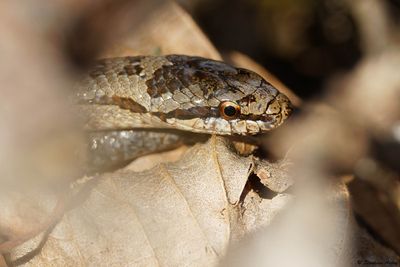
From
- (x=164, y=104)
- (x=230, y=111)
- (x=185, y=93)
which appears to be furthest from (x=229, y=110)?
(x=164, y=104)

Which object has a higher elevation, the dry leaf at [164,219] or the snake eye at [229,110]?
the snake eye at [229,110]

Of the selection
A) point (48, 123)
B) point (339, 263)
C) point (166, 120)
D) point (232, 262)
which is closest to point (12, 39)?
point (48, 123)

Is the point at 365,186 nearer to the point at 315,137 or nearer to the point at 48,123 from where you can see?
the point at 315,137

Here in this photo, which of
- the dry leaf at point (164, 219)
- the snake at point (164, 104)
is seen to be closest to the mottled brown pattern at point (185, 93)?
the snake at point (164, 104)

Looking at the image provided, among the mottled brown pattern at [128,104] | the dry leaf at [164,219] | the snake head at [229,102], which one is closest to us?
the dry leaf at [164,219]

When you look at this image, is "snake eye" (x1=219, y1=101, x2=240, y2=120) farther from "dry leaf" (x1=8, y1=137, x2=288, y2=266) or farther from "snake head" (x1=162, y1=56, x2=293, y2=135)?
"dry leaf" (x1=8, y1=137, x2=288, y2=266)

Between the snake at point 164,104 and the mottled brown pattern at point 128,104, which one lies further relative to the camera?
the mottled brown pattern at point 128,104

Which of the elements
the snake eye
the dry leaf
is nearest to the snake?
the snake eye

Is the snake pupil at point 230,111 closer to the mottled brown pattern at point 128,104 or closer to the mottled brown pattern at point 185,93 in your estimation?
the mottled brown pattern at point 185,93
